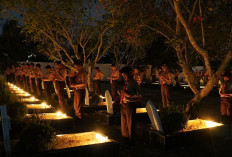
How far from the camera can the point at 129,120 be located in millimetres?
6457

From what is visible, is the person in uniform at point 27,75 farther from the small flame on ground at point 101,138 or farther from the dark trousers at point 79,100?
the small flame on ground at point 101,138

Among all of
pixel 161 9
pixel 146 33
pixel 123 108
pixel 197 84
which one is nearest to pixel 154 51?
pixel 146 33

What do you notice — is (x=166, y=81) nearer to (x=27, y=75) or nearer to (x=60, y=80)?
(x=60, y=80)

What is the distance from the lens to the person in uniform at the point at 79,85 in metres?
9.14

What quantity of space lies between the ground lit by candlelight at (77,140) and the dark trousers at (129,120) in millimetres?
672

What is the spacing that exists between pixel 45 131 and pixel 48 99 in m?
9.49

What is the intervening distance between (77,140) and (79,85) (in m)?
3.07

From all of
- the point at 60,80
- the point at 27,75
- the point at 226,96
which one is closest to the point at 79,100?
the point at 60,80

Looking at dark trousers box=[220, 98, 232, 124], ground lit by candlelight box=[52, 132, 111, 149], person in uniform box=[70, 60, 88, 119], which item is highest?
person in uniform box=[70, 60, 88, 119]

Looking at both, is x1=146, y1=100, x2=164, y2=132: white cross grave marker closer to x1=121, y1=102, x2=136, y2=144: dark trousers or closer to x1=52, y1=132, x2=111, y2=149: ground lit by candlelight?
x1=121, y1=102, x2=136, y2=144: dark trousers

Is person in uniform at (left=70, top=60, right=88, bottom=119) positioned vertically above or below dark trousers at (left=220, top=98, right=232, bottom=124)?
above

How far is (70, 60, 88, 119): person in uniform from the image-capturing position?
9.14 meters

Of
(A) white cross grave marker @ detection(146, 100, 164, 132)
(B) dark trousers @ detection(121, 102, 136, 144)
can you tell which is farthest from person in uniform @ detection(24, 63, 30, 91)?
(A) white cross grave marker @ detection(146, 100, 164, 132)

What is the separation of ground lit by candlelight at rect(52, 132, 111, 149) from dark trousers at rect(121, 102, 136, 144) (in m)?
0.67
